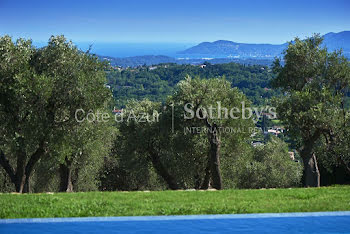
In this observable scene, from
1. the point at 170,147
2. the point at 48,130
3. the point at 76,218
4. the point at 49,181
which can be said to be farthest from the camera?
the point at 49,181

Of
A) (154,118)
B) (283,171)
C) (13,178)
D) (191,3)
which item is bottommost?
(283,171)

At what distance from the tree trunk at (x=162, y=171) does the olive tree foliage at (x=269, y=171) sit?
5600mm

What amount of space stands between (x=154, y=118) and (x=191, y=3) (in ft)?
136

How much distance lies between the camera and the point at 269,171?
24.6 meters

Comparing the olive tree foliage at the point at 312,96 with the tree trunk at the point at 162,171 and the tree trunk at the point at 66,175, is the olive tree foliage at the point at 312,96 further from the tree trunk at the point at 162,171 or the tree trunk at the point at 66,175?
the tree trunk at the point at 66,175

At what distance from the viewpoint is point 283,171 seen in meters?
25.6

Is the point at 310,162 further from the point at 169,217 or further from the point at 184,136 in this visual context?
the point at 169,217

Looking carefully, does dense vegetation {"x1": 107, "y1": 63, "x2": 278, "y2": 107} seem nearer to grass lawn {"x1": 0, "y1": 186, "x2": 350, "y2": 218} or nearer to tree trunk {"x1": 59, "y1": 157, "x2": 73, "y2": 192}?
tree trunk {"x1": 59, "y1": 157, "x2": 73, "y2": 192}

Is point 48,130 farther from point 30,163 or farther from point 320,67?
point 320,67

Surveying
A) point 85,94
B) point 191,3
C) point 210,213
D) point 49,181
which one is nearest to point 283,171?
point 49,181

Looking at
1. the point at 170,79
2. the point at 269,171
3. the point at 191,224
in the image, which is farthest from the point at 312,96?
the point at 170,79

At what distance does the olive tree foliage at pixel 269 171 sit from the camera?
2402cm

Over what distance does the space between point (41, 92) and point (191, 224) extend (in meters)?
7.36

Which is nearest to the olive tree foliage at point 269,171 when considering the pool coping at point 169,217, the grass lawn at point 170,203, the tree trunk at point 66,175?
the tree trunk at point 66,175
